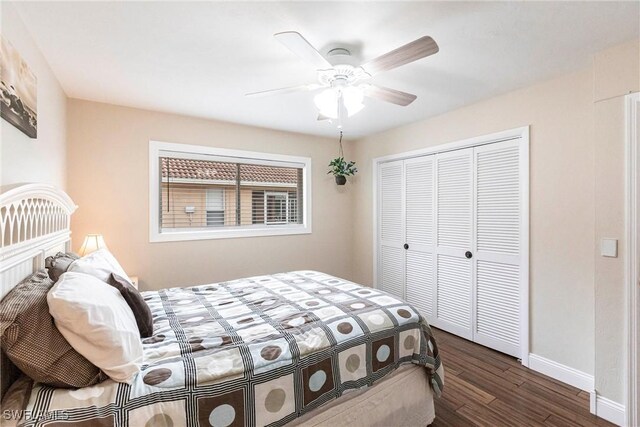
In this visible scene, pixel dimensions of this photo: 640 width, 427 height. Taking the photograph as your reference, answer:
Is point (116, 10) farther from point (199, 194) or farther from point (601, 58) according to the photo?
point (601, 58)

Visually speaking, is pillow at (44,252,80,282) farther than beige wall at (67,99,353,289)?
No

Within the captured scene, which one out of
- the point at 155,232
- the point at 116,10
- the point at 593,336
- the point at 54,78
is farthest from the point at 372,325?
the point at 54,78

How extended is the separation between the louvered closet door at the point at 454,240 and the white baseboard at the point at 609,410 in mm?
1129

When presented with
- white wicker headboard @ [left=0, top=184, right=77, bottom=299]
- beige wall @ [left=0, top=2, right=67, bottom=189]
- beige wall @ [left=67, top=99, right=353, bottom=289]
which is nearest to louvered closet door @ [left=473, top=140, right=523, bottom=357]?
beige wall @ [left=67, top=99, right=353, bottom=289]

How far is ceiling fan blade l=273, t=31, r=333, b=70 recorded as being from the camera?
1.38 m

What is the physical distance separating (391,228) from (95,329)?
3394 mm

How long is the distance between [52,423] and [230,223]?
9.14 feet

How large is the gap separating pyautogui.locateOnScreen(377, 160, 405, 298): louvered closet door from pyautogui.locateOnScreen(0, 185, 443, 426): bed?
5.72ft

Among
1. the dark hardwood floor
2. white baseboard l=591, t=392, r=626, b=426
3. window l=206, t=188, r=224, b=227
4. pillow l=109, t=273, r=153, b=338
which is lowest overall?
the dark hardwood floor

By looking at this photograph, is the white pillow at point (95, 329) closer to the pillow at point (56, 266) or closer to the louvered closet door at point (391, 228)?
the pillow at point (56, 266)

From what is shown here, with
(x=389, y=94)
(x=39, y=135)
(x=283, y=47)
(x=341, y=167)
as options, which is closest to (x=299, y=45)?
(x=283, y=47)

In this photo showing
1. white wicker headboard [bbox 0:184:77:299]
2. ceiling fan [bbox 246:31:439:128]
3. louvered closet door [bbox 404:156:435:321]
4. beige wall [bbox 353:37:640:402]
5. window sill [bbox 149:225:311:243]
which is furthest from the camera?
louvered closet door [bbox 404:156:435:321]

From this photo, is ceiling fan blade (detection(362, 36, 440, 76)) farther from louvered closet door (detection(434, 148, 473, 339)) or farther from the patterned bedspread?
louvered closet door (detection(434, 148, 473, 339))

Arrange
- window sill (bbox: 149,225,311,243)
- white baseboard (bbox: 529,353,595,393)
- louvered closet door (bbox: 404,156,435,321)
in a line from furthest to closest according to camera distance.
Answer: louvered closet door (bbox: 404,156,435,321) < window sill (bbox: 149,225,311,243) < white baseboard (bbox: 529,353,595,393)
